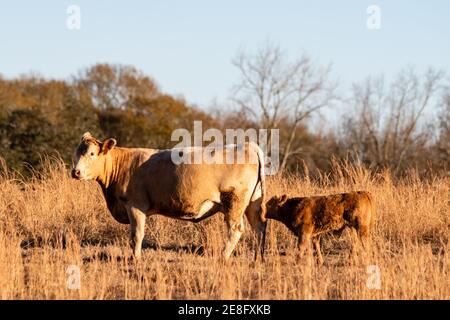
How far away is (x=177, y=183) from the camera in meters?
9.92

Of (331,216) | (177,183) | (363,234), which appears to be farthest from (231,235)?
(363,234)

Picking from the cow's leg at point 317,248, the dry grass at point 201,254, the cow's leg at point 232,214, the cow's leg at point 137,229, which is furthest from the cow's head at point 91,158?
the cow's leg at point 317,248

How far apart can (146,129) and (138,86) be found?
41.2 ft

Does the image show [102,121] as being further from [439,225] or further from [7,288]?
[7,288]

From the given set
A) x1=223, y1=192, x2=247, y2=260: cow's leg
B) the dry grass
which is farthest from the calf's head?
x1=223, y1=192, x2=247, y2=260: cow's leg

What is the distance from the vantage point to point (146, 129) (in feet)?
148

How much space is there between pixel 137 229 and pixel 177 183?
847mm

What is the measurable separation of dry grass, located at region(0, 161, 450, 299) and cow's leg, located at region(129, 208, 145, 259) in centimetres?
22

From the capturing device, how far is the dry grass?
7742mm

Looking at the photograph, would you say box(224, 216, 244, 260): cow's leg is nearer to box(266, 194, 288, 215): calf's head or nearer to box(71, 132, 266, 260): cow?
box(71, 132, 266, 260): cow

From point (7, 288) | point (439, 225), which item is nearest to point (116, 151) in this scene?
point (7, 288)

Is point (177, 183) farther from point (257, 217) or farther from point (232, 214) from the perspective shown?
point (257, 217)
